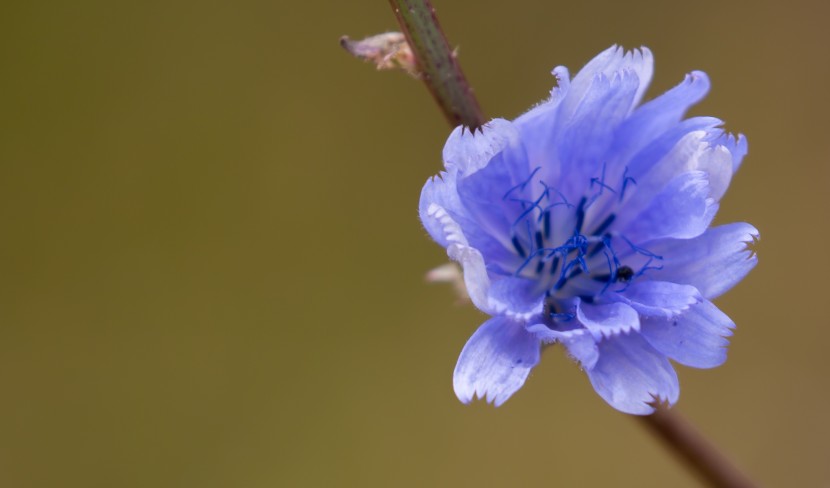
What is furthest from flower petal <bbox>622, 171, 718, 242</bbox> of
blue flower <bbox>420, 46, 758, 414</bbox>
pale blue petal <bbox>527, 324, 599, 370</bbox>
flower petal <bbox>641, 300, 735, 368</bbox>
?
pale blue petal <bbox>527, 324, 599, 370</bbox>

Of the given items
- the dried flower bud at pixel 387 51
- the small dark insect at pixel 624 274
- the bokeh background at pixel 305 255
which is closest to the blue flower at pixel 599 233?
the small dark insect at pixel 624 274

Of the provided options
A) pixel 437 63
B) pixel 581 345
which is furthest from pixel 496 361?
pixel 437 63

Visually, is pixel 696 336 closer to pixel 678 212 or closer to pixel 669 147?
pixel 678 212

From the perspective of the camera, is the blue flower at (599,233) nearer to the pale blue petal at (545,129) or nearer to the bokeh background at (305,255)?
the pale blue petal at (545,129)

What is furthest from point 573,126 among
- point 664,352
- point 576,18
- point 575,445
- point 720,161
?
point 576,18

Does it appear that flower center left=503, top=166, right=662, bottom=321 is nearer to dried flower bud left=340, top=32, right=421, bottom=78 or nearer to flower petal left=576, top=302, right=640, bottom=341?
flower petal left=576, top=302, right=640, bottom=341
